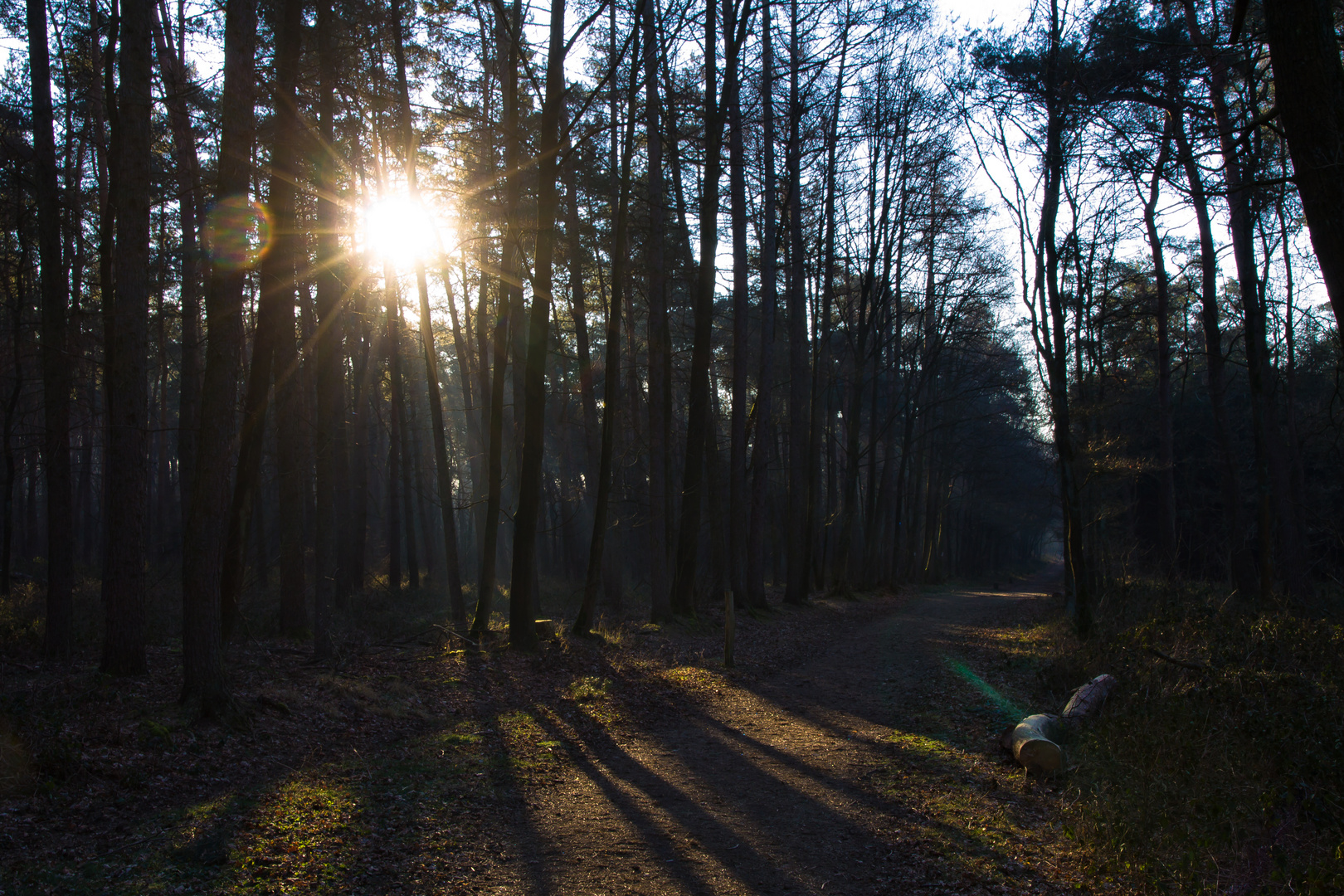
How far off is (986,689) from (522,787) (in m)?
6.27

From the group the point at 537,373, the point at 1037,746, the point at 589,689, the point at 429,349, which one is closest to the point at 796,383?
the point at 429,349

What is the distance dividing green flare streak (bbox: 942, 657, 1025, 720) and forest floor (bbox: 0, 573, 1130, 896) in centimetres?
6

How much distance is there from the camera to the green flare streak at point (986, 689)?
27.2 ft

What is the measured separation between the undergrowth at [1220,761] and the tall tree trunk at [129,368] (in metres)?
9.11

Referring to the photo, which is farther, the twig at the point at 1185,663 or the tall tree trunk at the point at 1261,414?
the tall tree trunk at the point at 1261,414

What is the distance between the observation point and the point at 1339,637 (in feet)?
25.1

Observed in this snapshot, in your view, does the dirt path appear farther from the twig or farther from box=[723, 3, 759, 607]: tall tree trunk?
box=[723, 3, 759, 607]: tall tree trunk

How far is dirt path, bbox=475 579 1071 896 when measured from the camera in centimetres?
438

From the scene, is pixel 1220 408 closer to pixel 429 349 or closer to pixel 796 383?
pixel 796 383

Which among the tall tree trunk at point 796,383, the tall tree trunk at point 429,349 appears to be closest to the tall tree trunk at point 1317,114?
the tall tree trunk at point 429,349

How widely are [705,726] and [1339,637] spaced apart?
20.5 ft

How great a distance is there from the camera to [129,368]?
27.1 feet

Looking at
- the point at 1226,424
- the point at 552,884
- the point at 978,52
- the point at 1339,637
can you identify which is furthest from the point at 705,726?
the point at 1226,424

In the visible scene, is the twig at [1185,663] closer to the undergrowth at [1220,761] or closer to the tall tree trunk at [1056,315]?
the undergrowth at [1220,761]
